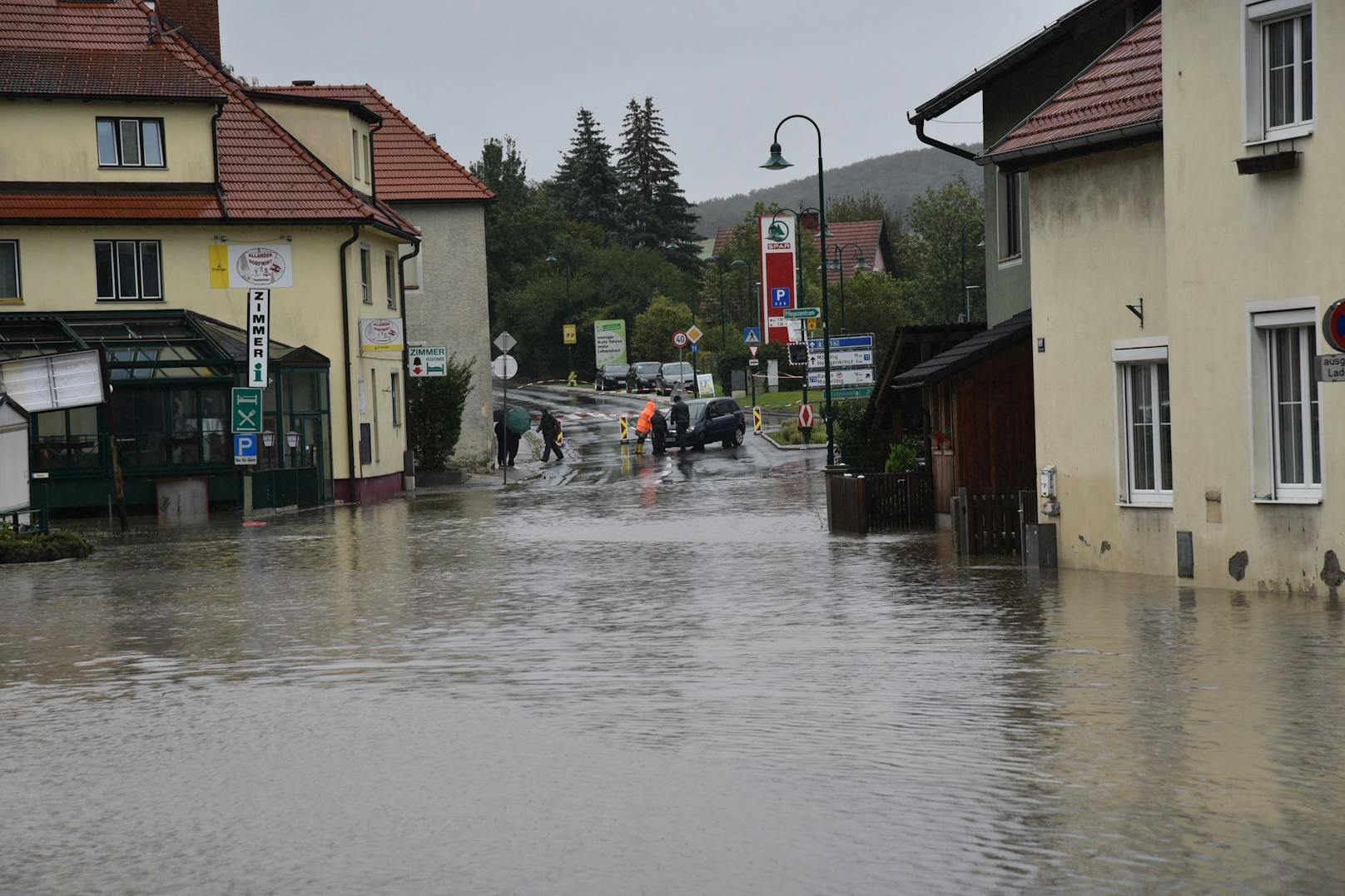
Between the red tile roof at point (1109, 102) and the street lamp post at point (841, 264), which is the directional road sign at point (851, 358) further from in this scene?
the street lamp post at point (841, 264)

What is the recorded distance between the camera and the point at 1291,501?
16.5m

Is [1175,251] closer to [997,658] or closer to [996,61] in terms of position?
[997,658]

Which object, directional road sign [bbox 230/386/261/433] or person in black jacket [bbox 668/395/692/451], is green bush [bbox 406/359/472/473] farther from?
directional road sign [bbox 230/386/261/433]

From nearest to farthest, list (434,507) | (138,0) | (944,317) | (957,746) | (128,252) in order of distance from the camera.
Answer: (957,746) < (434,507) < (128,252) < (138,0) < (944,317)

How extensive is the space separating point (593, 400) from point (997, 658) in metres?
71.9

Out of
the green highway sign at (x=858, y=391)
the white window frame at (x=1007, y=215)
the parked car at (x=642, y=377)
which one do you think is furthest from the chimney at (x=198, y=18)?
the parked car at (x=642, y=377)

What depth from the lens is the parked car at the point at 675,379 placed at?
88.8 meters

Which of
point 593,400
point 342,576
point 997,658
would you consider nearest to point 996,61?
point 342,576

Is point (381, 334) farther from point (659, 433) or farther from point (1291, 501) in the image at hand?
point (1291, 501)

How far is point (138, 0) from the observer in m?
42.8

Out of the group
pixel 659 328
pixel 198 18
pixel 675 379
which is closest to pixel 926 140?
pixel 198 18

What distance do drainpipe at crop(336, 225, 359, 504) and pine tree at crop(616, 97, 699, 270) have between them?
9364 centimetres

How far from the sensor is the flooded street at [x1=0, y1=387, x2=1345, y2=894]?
23.7 ft

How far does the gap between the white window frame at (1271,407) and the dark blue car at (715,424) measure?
39709 millimetres
